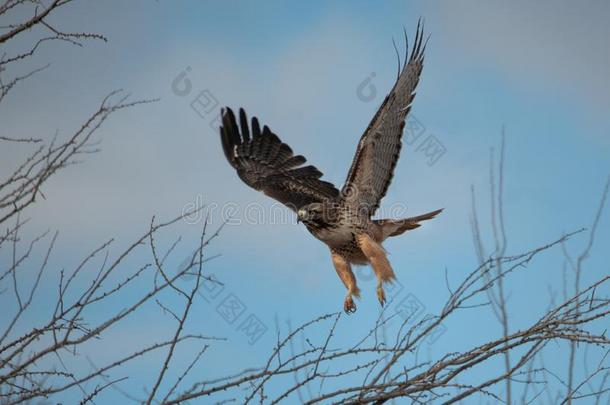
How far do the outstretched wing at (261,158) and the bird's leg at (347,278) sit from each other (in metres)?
1.20

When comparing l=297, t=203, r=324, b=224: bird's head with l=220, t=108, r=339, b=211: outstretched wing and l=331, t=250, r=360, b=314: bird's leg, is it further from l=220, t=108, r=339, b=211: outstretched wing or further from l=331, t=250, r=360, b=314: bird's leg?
l=220, t=108, r=339, b=211: outstretched wing

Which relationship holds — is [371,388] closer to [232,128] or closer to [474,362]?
[474,362]

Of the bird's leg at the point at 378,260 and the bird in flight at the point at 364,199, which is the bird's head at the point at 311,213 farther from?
the bird's leg at the point at 378,260

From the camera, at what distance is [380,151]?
23.2 feet

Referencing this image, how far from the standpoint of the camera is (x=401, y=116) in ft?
23.4

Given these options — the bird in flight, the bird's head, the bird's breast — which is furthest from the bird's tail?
the bird's head

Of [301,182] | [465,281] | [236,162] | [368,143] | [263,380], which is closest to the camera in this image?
[263,380]

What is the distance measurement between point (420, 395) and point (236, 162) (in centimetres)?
530

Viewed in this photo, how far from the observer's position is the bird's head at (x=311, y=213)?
267 inches

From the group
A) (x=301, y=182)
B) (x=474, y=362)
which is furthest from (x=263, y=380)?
(x=301, y=182)

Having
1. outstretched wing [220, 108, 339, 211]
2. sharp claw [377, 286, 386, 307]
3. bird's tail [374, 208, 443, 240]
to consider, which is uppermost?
outstretched wing [220, 108, 339, 211]

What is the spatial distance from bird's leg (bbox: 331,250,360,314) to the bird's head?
1.50 ft

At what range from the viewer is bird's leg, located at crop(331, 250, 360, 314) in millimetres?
6766

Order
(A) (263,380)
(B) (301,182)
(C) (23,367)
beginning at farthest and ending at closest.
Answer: (B) (301,182) → (A) (263,380) → (C) (23,367)
